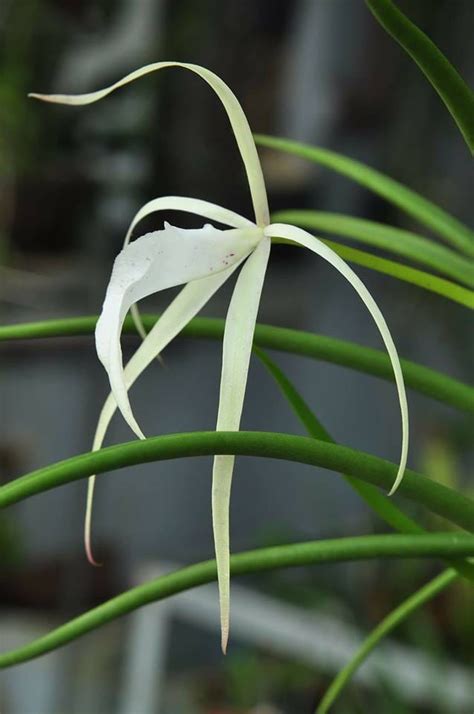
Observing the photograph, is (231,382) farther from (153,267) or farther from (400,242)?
(400,242)

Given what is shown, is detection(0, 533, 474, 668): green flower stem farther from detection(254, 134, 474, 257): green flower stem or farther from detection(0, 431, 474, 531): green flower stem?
detection(254, 134, 474, 257): green flower stem

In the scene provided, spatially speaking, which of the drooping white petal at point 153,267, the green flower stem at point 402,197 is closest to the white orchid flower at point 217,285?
the drooping white petal at point 153,267

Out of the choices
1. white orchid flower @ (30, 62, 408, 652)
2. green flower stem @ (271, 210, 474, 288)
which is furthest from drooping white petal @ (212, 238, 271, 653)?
green flower stem @ (271, 210, 474, 288)

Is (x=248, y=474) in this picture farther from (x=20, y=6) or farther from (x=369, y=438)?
(x=20, y=6)

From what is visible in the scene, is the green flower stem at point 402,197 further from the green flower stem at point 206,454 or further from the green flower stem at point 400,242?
the green flower stem at point 206,454

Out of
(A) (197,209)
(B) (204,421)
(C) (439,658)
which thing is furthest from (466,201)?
(A) (197,209)
